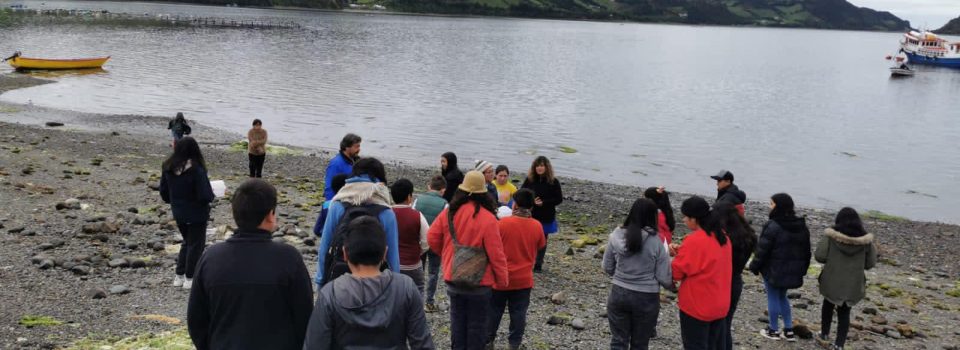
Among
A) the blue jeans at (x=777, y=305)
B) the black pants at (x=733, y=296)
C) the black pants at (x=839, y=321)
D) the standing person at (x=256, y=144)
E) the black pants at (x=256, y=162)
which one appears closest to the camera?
the black pants at (x=733, y=296)

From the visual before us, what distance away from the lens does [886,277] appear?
55.0 feet

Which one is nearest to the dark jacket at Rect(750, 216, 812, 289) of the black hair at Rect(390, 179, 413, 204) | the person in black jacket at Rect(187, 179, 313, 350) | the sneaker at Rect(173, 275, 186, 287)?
the black hair at Rect(390, 179, 413, 204)

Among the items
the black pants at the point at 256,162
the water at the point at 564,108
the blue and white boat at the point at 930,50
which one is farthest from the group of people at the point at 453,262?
the blue and white boat at the point at 930,50

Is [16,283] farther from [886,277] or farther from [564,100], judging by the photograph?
[564,100]

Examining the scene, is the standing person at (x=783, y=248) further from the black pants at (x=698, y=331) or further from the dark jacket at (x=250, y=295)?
the dark jacket at (x=250, y=295)

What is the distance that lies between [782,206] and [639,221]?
319cm

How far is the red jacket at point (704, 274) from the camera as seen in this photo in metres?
7.76

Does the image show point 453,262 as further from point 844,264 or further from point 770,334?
point 770,334

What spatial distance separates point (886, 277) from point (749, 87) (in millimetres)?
73262

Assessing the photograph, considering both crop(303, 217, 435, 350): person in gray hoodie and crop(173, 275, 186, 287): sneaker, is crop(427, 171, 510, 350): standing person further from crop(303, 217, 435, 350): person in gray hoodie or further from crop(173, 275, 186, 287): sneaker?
crop(173, 275, 186, 287): sneaker

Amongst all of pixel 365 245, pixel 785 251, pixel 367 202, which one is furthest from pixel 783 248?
pixel 365 245

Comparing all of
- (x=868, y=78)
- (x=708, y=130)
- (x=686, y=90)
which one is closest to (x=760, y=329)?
(x=708, y=130)

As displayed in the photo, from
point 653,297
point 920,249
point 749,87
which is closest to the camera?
point 653,297

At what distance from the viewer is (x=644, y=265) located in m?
7.79
